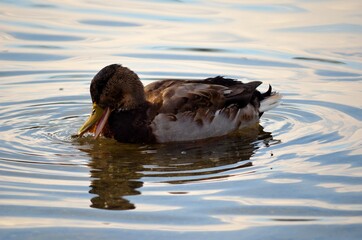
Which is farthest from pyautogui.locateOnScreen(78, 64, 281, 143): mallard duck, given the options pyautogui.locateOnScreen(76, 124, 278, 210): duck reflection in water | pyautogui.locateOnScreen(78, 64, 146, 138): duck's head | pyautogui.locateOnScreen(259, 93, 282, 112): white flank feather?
pyautogui.locateOnScreen(259, 93, 282, 112): white flank feather

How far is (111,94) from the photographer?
11.9 meters

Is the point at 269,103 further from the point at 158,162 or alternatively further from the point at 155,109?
the point at 158,162

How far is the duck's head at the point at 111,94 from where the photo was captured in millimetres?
11820

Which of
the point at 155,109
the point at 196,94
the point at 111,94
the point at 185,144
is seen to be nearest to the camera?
the point at 185,144

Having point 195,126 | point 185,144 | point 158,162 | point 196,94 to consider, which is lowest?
point 158,162

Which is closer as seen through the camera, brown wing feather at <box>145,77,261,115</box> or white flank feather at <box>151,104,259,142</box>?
white flank feather at <box>151,104,259,142</box>

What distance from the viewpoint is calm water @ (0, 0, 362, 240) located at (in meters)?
8.55

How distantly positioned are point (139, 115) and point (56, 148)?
121 cm

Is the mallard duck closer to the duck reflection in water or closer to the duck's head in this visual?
the duck's head

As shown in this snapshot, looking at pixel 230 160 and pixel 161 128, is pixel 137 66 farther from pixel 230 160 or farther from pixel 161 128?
pixel 230 160

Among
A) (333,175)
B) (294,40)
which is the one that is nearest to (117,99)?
(333,175)

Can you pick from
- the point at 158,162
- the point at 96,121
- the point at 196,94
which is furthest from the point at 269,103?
the point at 158,162

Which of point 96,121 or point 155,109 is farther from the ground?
point 155,109

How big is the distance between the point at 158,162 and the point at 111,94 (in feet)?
5.23
